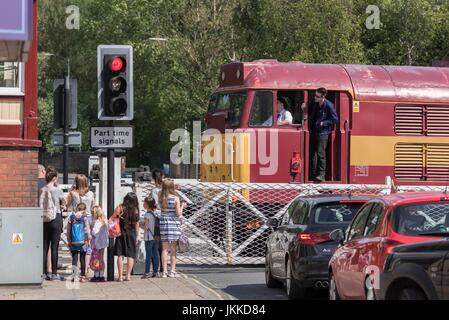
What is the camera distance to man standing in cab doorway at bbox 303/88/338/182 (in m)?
21.7

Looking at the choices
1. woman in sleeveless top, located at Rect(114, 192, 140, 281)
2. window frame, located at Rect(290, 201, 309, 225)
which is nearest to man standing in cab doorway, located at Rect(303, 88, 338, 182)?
window frame, located at Rect(290, 201, 309, 225)

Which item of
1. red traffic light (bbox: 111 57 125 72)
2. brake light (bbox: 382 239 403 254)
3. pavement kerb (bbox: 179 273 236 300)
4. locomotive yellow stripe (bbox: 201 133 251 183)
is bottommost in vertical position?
pavement kerb (bbox: 179 273 236 300)

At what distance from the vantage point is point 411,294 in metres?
9.59

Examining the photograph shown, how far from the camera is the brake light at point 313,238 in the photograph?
48.2ft

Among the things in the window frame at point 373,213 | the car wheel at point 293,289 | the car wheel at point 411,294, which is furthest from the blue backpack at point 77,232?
the car wheel at point 411,294

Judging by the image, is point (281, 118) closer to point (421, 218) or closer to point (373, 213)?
point (373, 213)

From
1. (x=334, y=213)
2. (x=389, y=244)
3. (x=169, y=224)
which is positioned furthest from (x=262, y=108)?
(x=389, y=244)

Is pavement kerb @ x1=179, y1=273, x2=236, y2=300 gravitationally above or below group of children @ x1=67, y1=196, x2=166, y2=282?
below

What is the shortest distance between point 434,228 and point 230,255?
9743 mm

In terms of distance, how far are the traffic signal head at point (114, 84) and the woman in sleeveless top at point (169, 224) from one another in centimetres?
197

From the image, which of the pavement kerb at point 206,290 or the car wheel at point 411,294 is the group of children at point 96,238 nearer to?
the pavement kerb at point 206,290

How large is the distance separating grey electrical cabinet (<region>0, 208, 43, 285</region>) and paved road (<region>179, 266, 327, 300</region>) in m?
2.81

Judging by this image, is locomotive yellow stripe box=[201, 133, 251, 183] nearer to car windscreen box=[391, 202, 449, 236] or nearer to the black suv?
the black suv

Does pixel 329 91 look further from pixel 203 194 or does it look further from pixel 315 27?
pixel 315 27
